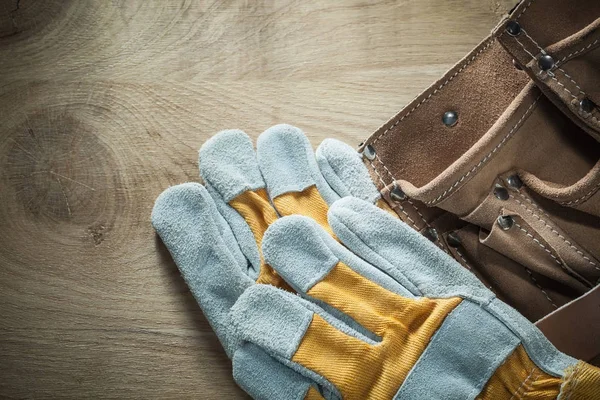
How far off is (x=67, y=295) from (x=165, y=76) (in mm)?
263

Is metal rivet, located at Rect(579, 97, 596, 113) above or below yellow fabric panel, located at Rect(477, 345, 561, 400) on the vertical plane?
above

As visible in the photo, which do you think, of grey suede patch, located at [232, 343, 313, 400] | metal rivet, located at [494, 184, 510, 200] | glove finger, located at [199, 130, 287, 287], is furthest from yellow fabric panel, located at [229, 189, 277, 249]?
metal rivet, located at [494, 184, 510, 200]

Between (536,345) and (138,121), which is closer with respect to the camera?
(536,345)

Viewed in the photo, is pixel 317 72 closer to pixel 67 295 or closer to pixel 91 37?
pixel 91 37

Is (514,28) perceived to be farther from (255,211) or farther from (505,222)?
(255,211)

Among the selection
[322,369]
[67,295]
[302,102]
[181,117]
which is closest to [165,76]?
[181,117]

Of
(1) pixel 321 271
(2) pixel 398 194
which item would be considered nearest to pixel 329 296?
(1) pixel 321 271

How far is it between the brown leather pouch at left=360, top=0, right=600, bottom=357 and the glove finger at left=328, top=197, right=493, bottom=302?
4 centimetres

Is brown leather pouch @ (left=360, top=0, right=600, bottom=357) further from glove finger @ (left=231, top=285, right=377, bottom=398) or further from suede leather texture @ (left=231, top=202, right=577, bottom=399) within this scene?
glove finger @ (left=231, top=285, right=377, bottom=398)

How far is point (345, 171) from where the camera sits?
0.63 m

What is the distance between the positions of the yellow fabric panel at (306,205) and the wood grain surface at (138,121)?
0.25 feet

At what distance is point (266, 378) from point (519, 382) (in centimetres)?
24

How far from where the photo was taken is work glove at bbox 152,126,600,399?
0.56 metres

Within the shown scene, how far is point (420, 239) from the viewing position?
590mm
